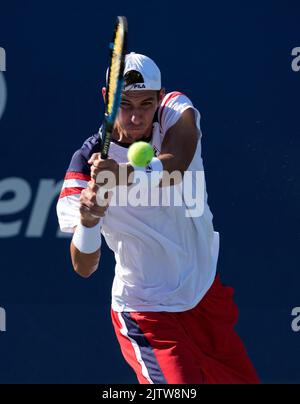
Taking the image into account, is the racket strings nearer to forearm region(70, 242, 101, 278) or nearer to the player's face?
the player's face

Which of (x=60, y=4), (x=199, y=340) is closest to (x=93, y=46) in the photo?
(x=60, y=4)

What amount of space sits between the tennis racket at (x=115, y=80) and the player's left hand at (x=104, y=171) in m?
0.04

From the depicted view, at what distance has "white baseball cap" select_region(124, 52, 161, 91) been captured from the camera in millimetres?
3734

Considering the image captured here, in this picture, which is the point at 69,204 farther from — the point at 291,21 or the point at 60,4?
the point at 291,21

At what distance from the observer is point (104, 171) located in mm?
3303

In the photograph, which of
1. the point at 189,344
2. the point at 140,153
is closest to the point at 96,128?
the point at 189,344

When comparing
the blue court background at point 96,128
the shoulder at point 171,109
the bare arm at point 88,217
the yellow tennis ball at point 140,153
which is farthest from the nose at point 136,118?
the blue court background at point 96,128

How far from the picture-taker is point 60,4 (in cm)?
473

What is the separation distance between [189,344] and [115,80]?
112 cm

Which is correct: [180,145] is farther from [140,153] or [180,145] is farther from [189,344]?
[189,344]

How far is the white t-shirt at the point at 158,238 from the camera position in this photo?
3.81 m
